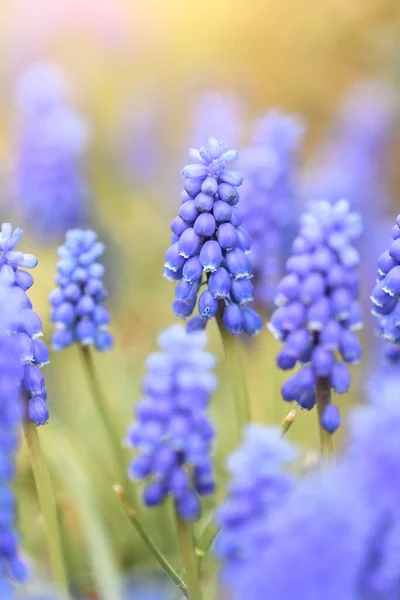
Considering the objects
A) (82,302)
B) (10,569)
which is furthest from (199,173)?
→ (10,569)

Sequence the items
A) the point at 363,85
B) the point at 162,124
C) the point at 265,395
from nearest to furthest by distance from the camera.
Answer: the point at 265,395 → the point at 363,85 → the point at 162,124

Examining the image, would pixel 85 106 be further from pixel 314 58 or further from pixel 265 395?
pixel 265 395

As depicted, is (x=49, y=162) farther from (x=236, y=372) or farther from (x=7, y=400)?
(x=7, y=400)

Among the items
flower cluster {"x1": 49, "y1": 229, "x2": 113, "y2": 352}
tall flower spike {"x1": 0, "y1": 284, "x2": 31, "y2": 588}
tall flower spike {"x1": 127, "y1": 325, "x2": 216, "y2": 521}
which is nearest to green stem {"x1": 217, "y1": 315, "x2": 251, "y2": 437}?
flower cluster {"x1": 49, "y1": 229, "x2": 113, "y2": 352}

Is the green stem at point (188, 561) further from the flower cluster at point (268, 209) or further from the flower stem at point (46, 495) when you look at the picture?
the flower cluster at point (268, 209)

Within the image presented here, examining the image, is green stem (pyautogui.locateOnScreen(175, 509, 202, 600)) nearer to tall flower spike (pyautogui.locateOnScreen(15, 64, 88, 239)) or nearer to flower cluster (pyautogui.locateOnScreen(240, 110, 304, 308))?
flower cluster (pyautogui.locateOnScreen(240, 110, 304, 308))

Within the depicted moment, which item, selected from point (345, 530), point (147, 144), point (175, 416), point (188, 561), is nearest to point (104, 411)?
point (188, 561)

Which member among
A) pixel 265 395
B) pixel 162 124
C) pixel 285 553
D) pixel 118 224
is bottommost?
pixel 285 553
